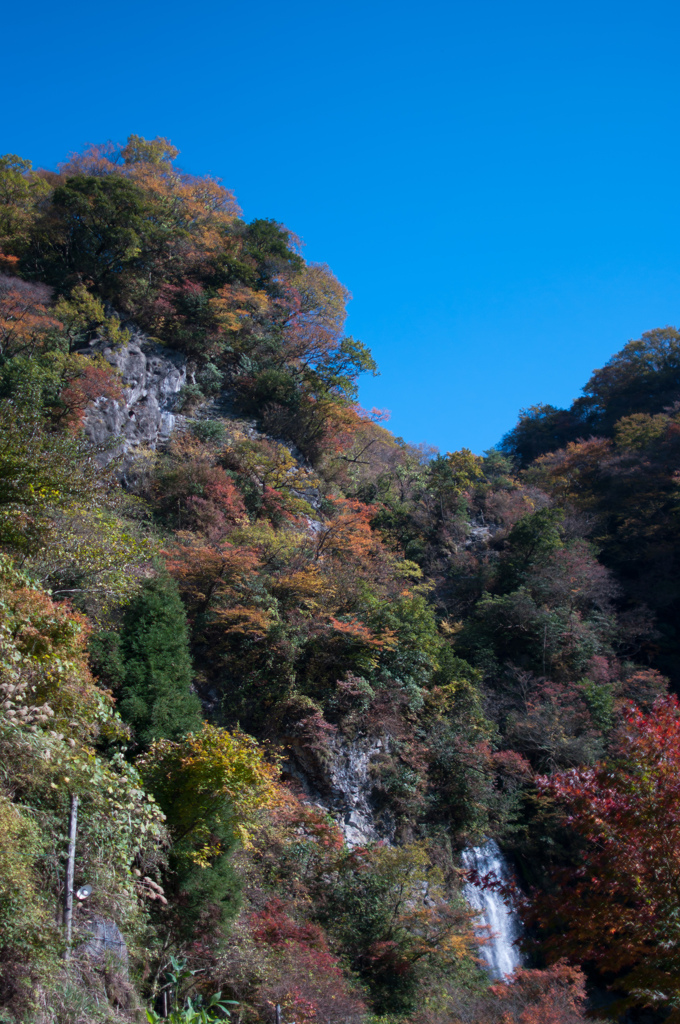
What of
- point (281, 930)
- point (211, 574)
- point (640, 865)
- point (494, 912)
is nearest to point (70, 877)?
point (281, 930)

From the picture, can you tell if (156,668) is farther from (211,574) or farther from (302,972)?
(211,574)

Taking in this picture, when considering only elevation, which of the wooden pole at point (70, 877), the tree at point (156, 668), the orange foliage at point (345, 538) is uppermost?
the orange foliage at point (345, 538)

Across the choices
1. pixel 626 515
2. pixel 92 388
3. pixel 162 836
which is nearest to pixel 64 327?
pixel 92 388

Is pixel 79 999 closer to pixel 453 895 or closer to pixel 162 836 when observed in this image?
pixel 162 836

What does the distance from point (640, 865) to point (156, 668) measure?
7522 millimetres

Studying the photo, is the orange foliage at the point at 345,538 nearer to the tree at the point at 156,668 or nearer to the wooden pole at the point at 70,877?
the tree at the point at 156,668

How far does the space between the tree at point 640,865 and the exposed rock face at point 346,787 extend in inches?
220

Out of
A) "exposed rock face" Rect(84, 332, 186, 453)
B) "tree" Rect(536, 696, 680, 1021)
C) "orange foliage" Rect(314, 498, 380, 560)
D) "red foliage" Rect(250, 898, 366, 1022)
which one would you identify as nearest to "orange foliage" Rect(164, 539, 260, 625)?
"orange foliage" Rect(314, 498, 380, 560)

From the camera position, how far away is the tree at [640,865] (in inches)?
297

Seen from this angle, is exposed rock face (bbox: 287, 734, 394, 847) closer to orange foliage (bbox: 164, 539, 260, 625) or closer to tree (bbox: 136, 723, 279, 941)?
orange foliage (bbox: 164, 539, 260, 625)

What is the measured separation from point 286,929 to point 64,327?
18.6 meters

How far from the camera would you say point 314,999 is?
8.41 m

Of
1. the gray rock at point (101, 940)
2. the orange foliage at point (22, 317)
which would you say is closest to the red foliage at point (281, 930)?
the gray rock at point (101, 940)

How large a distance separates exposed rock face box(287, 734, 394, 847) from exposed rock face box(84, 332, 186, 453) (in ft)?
35.3
